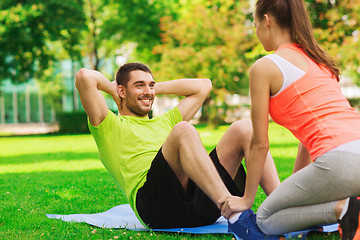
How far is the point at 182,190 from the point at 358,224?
53.7 inches

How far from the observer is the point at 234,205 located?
317cm

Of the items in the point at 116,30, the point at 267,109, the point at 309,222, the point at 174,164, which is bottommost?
the point at 309,222

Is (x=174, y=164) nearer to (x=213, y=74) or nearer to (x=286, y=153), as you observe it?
(x=286, y=153)

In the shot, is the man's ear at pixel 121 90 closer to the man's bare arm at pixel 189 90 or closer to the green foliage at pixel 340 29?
the man's bare arm at pixel 189 90

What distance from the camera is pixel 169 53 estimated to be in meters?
20.3

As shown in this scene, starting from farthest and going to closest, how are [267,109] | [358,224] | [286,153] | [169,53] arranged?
[169,53] → [286,153] → [267,109] → [358,224]

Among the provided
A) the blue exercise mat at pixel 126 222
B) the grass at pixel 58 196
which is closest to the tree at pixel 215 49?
the grass at pixel 58 196

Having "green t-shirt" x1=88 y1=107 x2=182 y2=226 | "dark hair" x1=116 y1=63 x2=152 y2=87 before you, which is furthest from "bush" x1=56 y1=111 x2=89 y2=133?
"green t-shirt" x1=88 y1=107 x2=182 y2=226

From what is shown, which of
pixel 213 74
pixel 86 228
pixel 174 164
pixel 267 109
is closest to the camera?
pixel 267 109

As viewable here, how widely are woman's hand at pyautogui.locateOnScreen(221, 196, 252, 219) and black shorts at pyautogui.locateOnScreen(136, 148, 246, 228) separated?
33 centimetres

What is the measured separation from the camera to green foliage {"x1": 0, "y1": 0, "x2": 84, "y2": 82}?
2151cm

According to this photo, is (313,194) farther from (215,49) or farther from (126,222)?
(215,49)

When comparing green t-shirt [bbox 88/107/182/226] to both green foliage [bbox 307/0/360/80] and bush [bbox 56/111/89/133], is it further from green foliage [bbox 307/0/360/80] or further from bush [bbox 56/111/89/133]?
bush [bbox 56/111/89/133]

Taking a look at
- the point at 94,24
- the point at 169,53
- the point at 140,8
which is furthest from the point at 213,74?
the point at 94,24
